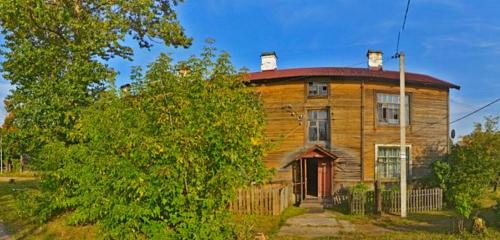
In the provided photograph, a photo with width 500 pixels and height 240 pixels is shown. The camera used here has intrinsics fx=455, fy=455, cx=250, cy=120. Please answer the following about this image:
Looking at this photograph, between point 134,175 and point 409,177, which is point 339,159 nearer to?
point 409,177

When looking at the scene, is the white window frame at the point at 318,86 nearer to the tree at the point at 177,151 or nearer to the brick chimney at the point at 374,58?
the brick chimney at the point at 374,58

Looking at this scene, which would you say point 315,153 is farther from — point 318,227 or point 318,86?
point 318,227

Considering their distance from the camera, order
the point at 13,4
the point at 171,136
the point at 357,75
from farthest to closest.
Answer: the point at 357,75, the point at 13,4, the point at 171,136

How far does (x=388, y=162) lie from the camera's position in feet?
84.7

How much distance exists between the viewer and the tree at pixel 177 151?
752 centimetres

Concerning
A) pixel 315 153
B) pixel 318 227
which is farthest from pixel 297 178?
pixel 318 227

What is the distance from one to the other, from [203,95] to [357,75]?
18636 mm

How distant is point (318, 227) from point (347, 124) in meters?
10.3

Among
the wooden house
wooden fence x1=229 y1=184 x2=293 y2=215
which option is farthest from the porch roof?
wooden fence x1=229 y1=184 x2=293 y2=215

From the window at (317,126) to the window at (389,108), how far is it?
3.10 metres

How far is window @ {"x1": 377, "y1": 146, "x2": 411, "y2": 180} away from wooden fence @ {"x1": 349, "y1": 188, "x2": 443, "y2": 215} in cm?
415

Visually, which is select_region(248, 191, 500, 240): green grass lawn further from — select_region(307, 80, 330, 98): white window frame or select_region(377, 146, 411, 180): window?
select_region(307, 80, 330, 98): white window frame

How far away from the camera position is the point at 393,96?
26.2 metres

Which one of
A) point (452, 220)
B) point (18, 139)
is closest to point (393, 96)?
point (452, 220)
